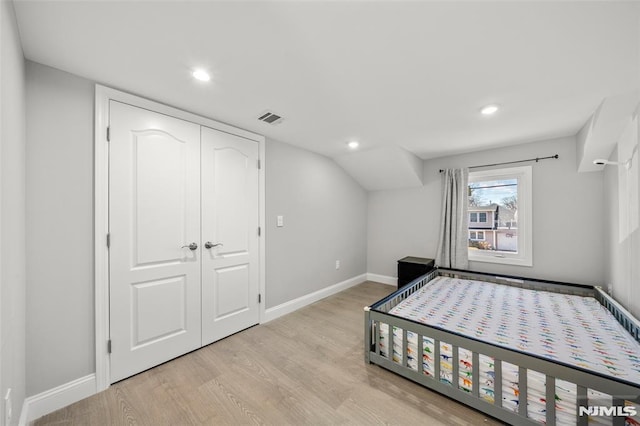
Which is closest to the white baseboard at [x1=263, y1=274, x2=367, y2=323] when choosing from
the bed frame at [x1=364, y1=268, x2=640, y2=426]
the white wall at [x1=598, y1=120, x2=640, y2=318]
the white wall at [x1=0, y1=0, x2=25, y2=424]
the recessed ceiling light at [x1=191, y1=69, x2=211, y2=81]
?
the bed frame at [x1=364, y1=268, x2=640, y2=426]

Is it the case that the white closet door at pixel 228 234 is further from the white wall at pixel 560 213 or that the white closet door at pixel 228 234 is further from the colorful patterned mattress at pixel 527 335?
the white wall at pixel 560 213

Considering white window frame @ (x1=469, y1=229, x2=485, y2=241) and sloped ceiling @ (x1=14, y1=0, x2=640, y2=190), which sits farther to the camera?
white window frame @ (x1=469, y1=229, x2=485, y2=241)

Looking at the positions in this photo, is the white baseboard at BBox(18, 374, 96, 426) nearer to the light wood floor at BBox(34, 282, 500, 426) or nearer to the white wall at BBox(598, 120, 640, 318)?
the light wood floor at BBox(34, 282, 500, 426)

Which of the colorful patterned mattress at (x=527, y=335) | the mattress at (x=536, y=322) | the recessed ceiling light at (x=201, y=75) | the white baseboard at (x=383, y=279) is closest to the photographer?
the colorful patterned mattress at (x=527, y=335)

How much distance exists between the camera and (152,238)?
200 centimetres

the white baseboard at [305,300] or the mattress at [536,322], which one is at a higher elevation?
the mattress at [536,322]

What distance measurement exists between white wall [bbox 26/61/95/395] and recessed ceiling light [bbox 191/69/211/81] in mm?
781

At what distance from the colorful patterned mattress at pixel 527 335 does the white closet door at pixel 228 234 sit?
151 cm

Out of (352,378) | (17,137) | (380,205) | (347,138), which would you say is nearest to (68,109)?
(17,137)

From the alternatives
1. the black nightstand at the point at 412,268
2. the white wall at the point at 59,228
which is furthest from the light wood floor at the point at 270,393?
the black nightstand at the point at 412,268

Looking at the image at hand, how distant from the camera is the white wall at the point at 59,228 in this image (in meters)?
1.51

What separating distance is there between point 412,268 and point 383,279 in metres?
0.93

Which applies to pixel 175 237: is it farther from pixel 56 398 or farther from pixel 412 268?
pixel 412 268

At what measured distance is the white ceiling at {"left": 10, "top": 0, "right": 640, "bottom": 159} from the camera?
3.79ft
